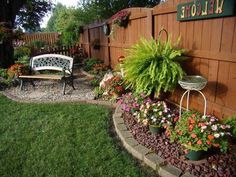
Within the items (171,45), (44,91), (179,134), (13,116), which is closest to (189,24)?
(171,45)

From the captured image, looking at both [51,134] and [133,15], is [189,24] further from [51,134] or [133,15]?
[51,134]

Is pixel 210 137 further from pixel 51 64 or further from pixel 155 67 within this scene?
pixel 51 64

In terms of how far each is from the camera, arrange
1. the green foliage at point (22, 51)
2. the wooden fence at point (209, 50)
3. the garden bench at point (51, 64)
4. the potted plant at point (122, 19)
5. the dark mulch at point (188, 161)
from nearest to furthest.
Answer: the dark mulch at point (188, 161) < the wooden fence at point (209, 50) < the potted plant at point (122, 19) < the garden bench at point (51, 64) < the green foliage at point (22, 51)

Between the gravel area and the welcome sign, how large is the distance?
280cm

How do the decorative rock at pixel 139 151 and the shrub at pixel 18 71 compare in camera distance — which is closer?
the decorative rock at pixel 139 151

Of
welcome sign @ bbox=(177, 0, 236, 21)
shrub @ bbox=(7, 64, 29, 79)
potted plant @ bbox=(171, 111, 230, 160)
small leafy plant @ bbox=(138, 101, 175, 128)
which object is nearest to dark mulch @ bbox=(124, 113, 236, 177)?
potted plant @ bbox=(171, 111, 230, 160)

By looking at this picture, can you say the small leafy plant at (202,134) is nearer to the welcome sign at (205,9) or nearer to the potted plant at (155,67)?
the potted plant at (155,67)

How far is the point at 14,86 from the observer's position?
23.0 ft

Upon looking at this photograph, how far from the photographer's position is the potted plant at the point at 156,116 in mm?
3293

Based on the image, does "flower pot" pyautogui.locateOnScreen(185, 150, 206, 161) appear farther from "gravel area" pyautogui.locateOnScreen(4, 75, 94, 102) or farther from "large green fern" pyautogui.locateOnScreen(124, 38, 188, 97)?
"gravel area" pyautogui.locateOnScreen(4, 75, 94, 102)

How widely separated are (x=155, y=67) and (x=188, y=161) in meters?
1.53

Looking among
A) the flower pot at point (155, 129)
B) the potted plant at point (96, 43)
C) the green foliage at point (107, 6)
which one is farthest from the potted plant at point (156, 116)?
the green foliage at point (107, 6)

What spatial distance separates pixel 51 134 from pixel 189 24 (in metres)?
2.85

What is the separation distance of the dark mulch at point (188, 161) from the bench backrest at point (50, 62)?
4.01 meters
